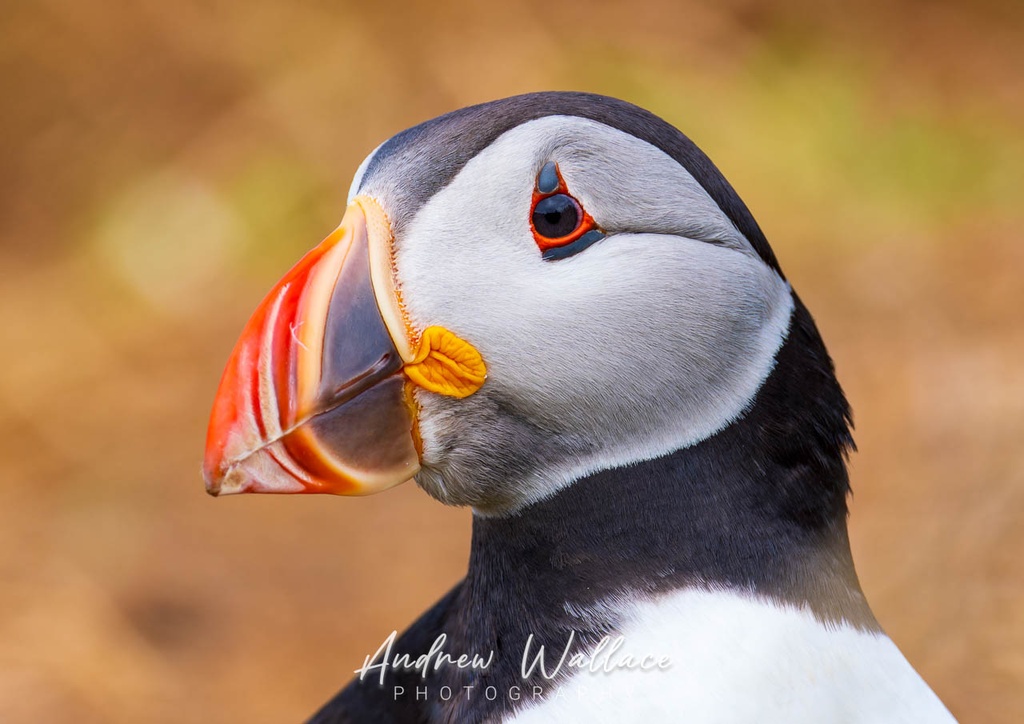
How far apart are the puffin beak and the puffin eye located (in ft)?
0.65

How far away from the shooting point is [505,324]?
1.73m

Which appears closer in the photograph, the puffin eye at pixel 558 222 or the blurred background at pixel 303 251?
the puffin eye at pixel 558 222

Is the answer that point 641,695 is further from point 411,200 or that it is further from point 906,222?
point 906,222

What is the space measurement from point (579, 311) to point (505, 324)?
0.37ft

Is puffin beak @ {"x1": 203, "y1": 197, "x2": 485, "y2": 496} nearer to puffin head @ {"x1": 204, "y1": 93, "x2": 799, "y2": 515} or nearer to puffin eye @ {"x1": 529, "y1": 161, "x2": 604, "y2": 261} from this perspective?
puffin head @ {"x1": 204, "y1": 93, "x2": 799, "y2": 515}

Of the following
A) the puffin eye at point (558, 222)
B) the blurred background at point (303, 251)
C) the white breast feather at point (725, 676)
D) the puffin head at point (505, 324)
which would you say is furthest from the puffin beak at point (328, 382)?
the blurred background at point (303, 251)

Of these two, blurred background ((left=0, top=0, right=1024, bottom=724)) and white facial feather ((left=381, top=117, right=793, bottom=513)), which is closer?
white facial feather ((left=381, top=117, right=793, bottom=513))

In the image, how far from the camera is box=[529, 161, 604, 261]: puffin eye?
5.74 ft

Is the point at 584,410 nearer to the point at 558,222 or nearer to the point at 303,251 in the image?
the point at 558,222

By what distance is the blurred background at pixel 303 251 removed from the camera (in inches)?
199

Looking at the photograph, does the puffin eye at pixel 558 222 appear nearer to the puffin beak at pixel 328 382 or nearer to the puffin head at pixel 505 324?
the puffin head at pixel 505 324

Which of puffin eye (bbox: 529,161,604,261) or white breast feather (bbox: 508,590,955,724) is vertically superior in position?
puffin eye (bbox: 529,161,604,261)

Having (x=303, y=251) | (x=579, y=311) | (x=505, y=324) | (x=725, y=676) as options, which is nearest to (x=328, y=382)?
(x=505, y=324)

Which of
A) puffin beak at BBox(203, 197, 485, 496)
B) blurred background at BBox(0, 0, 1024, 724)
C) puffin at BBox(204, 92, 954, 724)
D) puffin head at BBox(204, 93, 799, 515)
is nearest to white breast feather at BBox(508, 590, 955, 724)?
puffin at BBox(204, 92, 954, 724)
